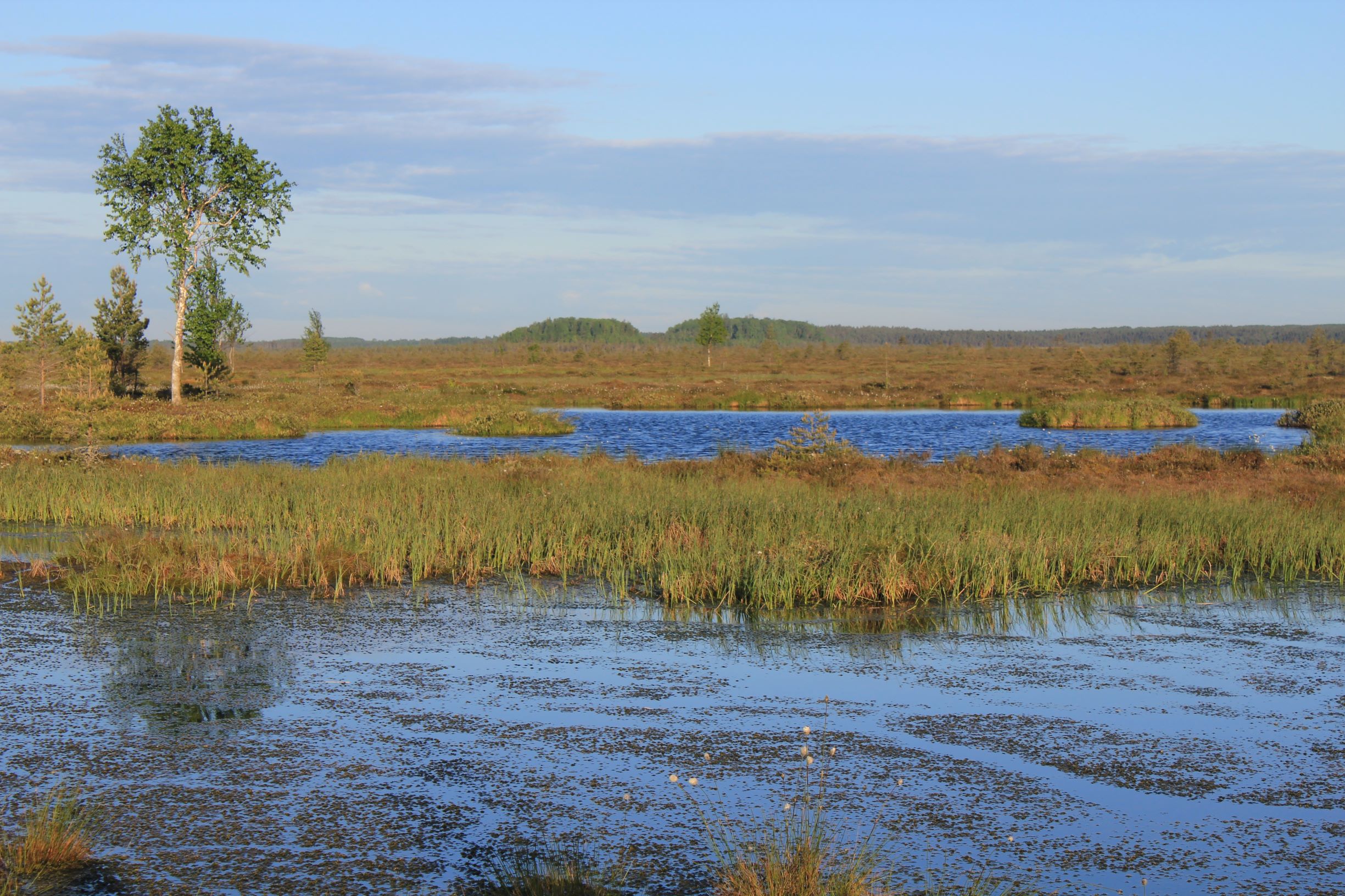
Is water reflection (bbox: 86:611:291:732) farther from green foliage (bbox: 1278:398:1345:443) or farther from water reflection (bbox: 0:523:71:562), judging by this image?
green foliage (bbox: 1278:398:1345:443)

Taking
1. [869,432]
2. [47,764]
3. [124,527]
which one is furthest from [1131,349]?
[47,764]

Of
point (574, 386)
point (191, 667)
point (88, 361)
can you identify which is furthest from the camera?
point (574, 386)

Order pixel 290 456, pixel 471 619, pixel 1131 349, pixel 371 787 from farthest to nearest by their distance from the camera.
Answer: pixel 1131 349 < pixel 290 456 < pixel 471 619 < pixel 371 787

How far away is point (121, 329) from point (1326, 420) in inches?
1977

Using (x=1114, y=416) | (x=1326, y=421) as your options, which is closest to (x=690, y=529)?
(x=1326, y=421)

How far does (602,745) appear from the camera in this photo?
7.54 m

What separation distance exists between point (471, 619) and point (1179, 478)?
15.5m

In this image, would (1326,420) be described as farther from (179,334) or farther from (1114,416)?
(179,334)

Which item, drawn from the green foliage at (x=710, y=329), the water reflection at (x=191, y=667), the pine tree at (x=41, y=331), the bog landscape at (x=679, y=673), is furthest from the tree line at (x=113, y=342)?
the green foliage at (x=710, y=329)

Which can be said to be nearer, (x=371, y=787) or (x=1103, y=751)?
(x=371, y=787)

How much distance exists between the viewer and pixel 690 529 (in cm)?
1497

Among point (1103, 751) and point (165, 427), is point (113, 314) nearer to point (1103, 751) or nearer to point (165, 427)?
point (165, 427)

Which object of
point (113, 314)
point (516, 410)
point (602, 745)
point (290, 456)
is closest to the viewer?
point (602, 745)

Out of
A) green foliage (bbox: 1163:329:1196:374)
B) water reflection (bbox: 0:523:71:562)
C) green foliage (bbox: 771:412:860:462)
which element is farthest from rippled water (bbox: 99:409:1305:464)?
green foliage (bbox: 1163:329:1196:374)
